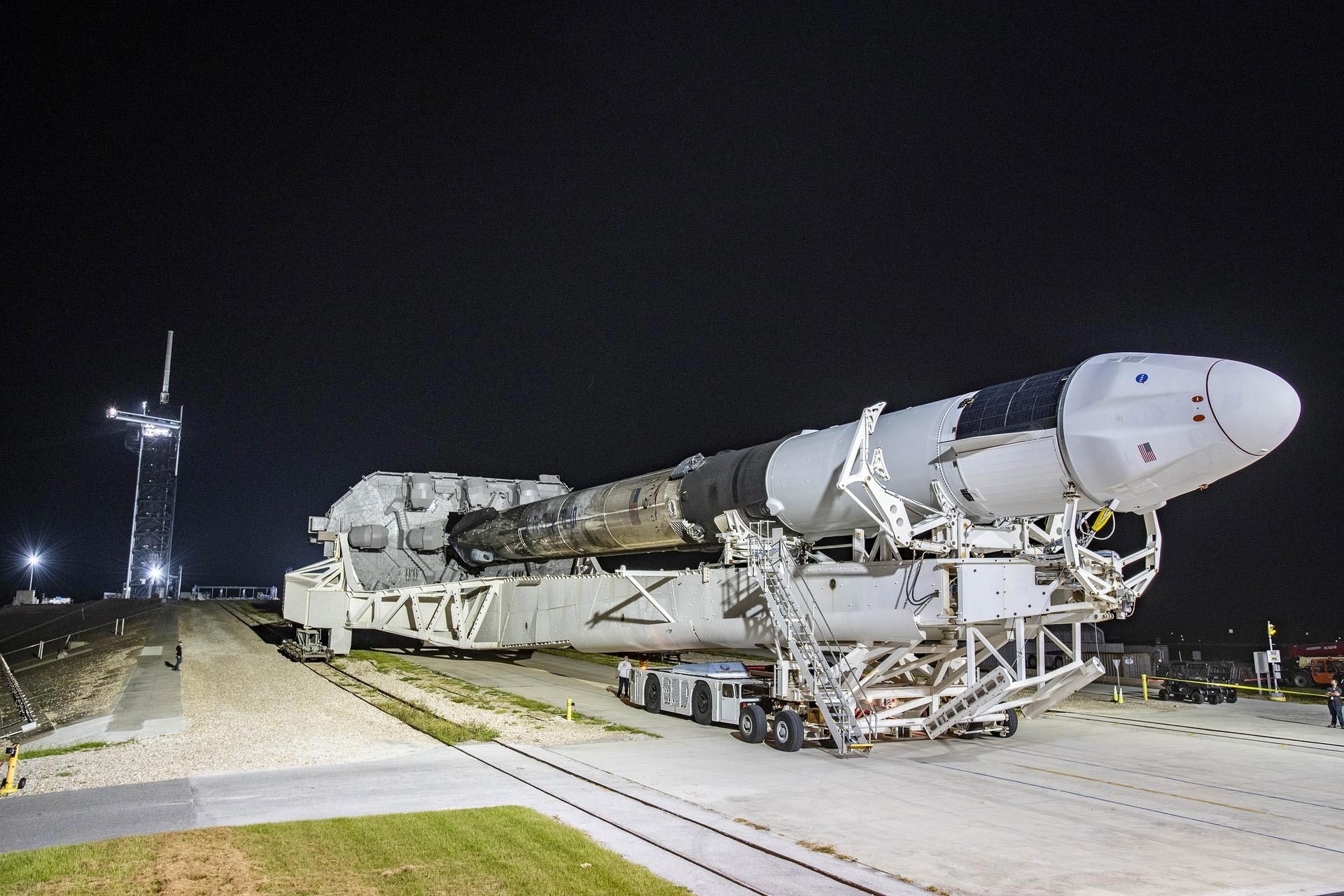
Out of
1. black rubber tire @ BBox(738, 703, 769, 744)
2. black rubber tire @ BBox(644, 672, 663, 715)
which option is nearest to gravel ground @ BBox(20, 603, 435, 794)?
black rubber tire @ BBox(644, 672, 663, 715)

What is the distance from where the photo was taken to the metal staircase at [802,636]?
12359 mm

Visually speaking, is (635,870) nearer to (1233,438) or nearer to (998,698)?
(998,698)

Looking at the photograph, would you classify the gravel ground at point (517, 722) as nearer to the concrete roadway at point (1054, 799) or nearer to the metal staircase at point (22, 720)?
the concrete roadway at point (1054, 799)

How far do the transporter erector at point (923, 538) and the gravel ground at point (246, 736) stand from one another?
5.02 metres

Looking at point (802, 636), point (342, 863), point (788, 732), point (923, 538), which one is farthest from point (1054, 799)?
point (342, 863)

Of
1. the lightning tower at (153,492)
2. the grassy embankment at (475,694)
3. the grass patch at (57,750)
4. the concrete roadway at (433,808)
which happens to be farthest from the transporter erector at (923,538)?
the lightning tower at (153,492)

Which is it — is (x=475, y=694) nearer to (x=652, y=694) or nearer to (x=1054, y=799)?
(x=652, y=694)

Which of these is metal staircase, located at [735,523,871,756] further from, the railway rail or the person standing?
the person standing

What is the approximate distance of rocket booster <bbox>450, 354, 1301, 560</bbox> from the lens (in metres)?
9.61

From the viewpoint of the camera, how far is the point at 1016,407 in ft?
36.2

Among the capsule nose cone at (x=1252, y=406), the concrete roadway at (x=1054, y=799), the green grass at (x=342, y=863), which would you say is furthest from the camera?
the capsule nose cone at (x=1252, y=406)

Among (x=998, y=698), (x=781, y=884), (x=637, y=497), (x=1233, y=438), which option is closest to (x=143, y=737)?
(x=637, y=497)

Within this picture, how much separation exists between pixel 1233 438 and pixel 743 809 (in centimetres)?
677

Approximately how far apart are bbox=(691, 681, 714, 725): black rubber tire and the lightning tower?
108 metres
